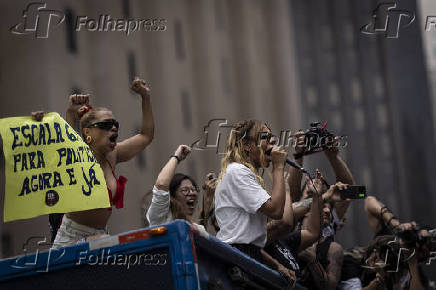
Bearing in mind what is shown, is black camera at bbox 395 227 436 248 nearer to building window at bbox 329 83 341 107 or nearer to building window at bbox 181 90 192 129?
building window at bbox 181 90 192 129

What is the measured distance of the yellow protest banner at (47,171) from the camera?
473cm

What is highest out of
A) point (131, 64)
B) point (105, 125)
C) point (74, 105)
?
point (131, 64)

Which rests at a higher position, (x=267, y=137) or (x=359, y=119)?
(x=359, y=119)

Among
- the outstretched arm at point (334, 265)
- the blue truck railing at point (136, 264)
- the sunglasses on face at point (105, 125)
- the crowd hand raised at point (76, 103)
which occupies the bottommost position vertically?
the outstretched arm at point (334, 265)

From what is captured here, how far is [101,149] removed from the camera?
209 inches

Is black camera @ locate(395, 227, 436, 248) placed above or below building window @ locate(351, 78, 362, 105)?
below

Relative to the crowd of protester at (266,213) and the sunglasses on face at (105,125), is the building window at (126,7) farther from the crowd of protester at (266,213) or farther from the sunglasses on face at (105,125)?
the sunglasses on face at (105,125)

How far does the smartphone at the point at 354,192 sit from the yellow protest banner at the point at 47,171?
2225 mm

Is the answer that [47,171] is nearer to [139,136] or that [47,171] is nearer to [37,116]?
[37,116]

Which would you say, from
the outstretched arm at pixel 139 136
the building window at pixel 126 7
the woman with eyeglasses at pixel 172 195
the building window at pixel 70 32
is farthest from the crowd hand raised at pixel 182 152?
the building window at pixel 126 7

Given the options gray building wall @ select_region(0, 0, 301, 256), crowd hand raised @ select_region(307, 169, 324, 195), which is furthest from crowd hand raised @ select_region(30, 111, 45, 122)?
gray building wall @ select_region(0, 0, 301, 256)

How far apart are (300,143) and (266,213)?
52.9 inches

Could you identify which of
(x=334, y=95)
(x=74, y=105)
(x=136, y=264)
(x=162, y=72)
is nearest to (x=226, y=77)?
(x=162, y=72)

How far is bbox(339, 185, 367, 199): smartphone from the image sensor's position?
619cm
